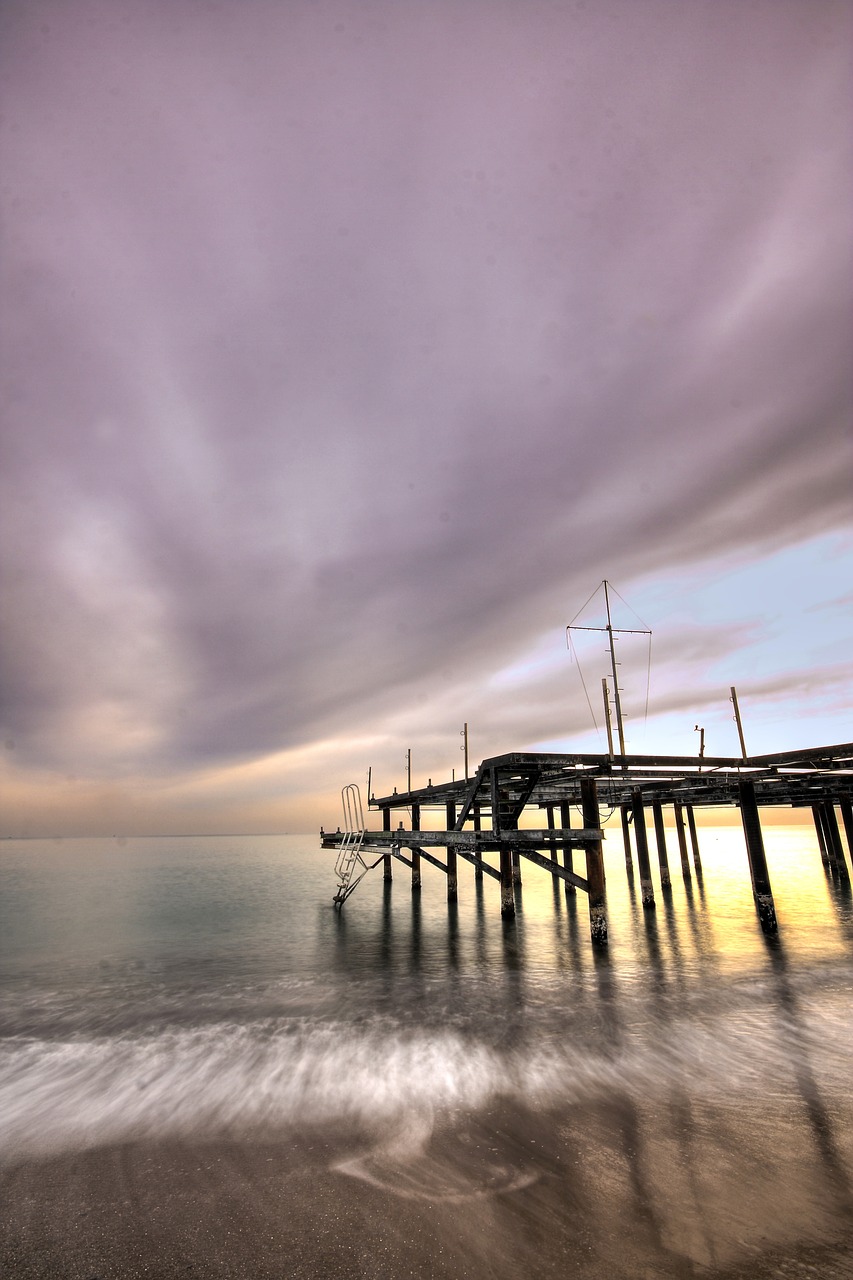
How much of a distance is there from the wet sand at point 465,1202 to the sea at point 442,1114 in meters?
0.03

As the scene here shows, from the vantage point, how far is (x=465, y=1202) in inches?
198

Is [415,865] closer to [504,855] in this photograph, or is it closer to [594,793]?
[504,855]

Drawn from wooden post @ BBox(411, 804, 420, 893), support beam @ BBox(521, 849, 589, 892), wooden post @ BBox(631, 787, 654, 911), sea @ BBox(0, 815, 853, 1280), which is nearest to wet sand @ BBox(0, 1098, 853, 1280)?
sea @ BBox(0, 815, 853, 1280)

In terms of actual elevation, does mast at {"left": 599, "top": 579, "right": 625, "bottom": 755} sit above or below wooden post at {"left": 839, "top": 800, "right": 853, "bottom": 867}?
above

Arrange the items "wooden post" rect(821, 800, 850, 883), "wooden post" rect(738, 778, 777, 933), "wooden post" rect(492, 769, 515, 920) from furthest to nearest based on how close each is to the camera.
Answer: "wooden post" rect(821, 800, 850, 883) → "wooden post" rect(738, 778, 777, 933) → "wooden post" rect(492, 769, 515, 920)

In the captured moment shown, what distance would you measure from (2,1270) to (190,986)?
1296 centimetres

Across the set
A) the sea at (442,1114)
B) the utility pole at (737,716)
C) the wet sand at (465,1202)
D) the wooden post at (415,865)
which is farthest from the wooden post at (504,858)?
the utility pole at (737,716)

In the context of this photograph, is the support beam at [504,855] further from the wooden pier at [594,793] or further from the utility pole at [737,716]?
the utility pole at [737,716]

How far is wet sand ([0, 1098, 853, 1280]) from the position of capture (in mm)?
4289

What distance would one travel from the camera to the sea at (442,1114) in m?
4.51

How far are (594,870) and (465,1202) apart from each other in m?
12.0

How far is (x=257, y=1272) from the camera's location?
13.8 ft

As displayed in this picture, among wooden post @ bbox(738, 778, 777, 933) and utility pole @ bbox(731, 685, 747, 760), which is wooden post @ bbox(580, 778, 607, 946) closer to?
wooden post @ bbox(738, 778, 777, 933)

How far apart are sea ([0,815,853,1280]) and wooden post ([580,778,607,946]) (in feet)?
1.90
